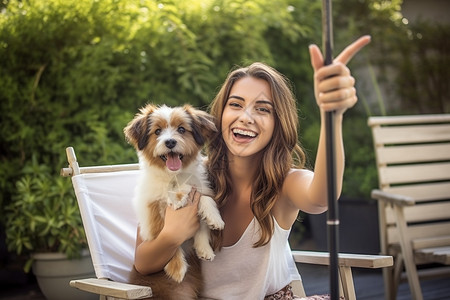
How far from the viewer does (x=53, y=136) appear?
381cm

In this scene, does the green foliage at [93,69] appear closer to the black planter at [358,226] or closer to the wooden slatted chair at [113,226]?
the wooden slatted chair at [113,226]

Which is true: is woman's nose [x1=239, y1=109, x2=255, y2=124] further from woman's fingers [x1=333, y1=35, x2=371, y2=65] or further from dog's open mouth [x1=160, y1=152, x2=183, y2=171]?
woman's fingers [x1=333, y1=35, x2=371, y2=65]

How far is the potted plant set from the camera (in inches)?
135

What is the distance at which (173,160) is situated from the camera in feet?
6.77

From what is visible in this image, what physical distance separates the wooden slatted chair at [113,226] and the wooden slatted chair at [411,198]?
41.2 inches

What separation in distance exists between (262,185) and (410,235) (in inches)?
66.7

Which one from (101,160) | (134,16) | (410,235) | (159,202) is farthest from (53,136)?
(410,235)

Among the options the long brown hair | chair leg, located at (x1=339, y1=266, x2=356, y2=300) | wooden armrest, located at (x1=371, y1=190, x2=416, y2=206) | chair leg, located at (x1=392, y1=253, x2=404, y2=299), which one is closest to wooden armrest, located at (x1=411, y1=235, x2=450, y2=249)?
chair leg, located at (x1=392, y1=253, x2=404, y2=299)

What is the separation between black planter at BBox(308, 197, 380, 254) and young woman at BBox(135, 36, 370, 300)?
2.47m

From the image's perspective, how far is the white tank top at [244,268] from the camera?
2.14 m

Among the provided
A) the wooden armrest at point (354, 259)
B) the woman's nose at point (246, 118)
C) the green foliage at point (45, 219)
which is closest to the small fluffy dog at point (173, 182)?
the woman's nose at point (246, 118)

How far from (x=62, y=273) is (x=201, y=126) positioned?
1.75m

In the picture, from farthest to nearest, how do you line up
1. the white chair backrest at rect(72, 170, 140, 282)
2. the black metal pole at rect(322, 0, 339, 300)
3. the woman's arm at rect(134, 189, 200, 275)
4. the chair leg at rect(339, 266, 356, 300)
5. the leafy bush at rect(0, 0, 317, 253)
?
the leafy bush at rect(0, 0, 317, 253) < the white chair backrest at rect(72, 170, 140, 282) < the chair leg at rect(339, 266, 356, 300) < the woman's arm at rect(134, 189, 200, 275) < the black metal pole at rect(322, 0, 339, 300)

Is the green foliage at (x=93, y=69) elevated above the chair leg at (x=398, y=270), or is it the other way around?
the green foliage at (x=93, y=69)
